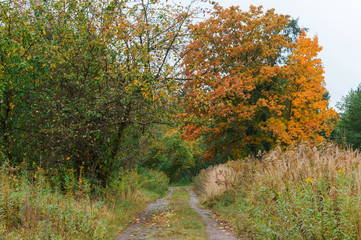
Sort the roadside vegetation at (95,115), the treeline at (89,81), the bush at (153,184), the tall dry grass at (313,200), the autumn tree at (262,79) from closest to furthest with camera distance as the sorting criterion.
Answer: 1. the tall dry grass at (313,200)
2. the roadside vegetation at (95,115)
3. the treeline at (89,81)
4. the autumn tree at (262,79)
5. the bush at (153,184)

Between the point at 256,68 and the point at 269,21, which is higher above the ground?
the point at 269,21

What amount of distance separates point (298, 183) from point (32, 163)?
316 inches

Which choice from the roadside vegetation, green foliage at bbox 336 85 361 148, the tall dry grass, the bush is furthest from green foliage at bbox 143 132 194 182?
the tall dry grass

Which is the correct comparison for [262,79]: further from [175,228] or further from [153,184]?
[175,228]

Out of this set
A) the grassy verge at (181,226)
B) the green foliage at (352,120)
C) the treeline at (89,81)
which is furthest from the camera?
the green foliage at (352,120)

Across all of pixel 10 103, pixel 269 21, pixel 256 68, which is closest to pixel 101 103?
pixel 10 103

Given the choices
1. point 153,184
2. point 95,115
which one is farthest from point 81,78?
point 153,184

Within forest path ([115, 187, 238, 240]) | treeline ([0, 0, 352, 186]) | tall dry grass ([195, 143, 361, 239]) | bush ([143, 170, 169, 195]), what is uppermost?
treeline ([0, 0, 352, 186])

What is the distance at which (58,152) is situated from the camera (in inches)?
377

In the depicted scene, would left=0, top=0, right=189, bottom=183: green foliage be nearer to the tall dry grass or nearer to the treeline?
the treeline

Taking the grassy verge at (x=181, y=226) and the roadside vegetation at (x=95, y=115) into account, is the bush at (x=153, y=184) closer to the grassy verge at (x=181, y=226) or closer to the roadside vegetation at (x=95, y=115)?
the roadside vegetation at (x=95, y=115)

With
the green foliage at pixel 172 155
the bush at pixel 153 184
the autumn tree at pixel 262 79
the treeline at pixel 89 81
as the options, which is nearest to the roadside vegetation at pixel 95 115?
the treeline at pixel 89 81

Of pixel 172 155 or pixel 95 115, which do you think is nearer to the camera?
pixel 95 115

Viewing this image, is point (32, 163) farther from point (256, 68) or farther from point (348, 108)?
point (348, 108)
